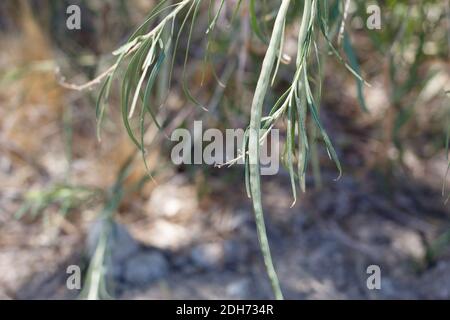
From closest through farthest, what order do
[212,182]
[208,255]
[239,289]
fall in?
[239,289]
[208,255]
[212,182]

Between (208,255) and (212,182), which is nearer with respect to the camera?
(208,255)

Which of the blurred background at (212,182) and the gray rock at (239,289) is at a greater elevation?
the blurred background at (212,182)

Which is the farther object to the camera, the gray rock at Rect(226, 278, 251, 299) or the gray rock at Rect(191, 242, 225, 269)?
the gray rock at Rect(191, 242, 225, 269)

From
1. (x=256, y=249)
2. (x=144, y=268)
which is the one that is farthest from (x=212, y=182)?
(x=144, y=268)

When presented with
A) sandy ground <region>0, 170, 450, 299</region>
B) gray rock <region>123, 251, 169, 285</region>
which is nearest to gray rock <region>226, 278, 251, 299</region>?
sandy ground <region>0, 170, 450, 299</region>

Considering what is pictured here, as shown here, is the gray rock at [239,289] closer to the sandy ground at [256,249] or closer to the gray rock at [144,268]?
the sandy ground at [256,249]

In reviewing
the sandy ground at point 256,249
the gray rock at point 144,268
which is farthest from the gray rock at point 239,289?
the gray rock at point 144,268

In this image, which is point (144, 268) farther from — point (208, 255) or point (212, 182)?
point (212, 182)

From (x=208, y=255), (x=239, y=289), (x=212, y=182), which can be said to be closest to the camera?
(x=239, y=289)

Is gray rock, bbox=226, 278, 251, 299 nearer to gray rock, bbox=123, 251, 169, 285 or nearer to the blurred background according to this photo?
the blurred background
